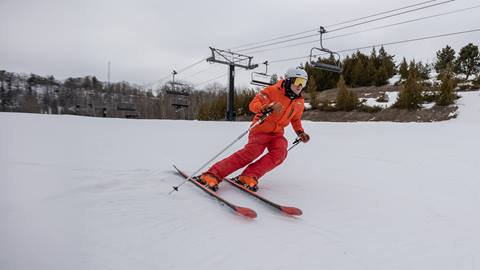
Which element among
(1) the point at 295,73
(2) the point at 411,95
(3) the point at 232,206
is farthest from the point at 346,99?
(3) the point at 232,206

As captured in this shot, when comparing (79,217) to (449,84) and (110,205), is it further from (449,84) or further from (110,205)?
(449,84)

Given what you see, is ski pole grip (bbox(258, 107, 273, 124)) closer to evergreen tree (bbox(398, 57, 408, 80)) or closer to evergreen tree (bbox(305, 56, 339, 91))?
evergreen tree (bbox(398, 57, 408, 80))

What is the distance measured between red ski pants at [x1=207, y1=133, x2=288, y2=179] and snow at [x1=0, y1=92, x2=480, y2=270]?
22cm

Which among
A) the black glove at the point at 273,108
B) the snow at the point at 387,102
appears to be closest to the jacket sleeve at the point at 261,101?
Result: the black glove at the point at 273,108

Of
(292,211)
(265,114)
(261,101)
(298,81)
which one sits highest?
(298,81)

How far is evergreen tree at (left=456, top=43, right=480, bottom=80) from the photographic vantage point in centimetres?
2482

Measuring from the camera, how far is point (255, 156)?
11.2 ft

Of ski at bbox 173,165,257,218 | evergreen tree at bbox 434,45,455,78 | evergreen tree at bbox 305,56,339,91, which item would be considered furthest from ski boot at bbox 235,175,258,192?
evergreen tree at bbox 434,45,455,78

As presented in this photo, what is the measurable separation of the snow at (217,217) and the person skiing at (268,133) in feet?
0.67

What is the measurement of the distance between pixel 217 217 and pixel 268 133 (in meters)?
1.37

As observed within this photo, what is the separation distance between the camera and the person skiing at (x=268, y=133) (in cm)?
324

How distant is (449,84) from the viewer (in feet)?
47.3

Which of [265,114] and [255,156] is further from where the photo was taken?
[255,156]

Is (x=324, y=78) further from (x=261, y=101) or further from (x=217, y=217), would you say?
(x=217, y=217)
